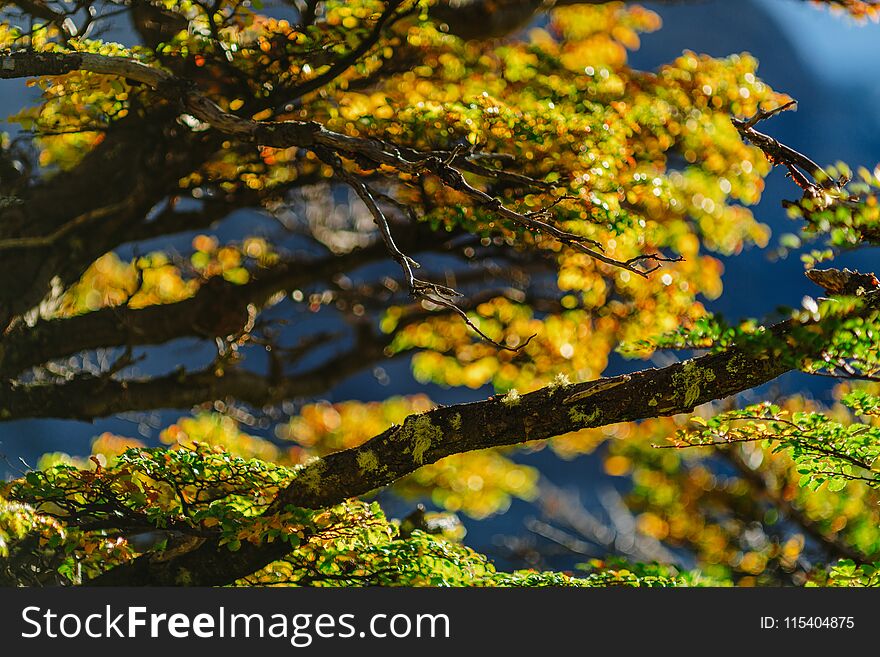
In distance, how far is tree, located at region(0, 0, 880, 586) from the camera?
239 centimetres

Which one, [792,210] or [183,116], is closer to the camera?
[792,210]

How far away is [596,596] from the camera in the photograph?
8.31ft

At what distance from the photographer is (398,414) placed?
5199 millimetres

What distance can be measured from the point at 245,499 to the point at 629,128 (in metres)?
2.15

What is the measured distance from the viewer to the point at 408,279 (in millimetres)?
2352

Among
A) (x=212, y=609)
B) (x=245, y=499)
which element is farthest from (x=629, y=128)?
(x=212, y=609)

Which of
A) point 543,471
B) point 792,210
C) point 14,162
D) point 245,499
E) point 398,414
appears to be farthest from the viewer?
point 543,471

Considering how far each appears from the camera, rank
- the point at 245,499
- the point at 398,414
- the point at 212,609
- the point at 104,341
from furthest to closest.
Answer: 1. the point at 398,414
2. the point at 104,341
3. the point at 245,499
4. the point at 212,609

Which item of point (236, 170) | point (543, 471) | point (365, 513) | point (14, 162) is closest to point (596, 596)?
point (365, 513)

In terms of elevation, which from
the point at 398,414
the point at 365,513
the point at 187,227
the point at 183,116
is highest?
the point at 183,116

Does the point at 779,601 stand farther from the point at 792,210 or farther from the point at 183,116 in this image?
the point at 183,116

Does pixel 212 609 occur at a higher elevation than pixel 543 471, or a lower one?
higher

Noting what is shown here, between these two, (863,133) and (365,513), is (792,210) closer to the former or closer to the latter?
(365,513)

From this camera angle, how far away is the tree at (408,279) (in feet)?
7.86
